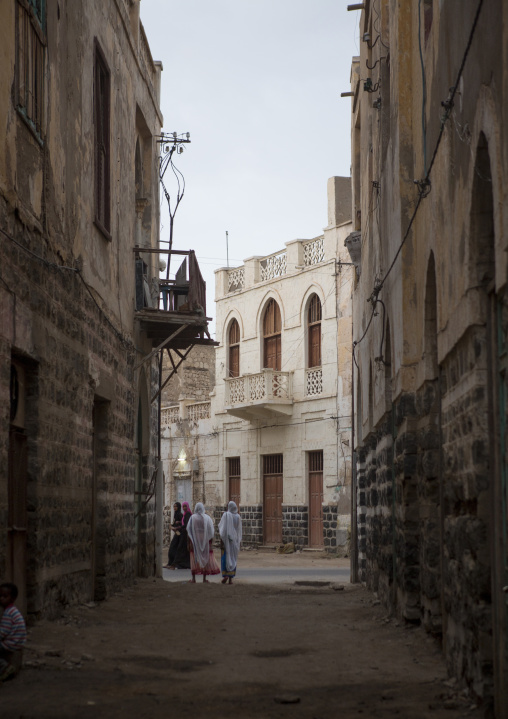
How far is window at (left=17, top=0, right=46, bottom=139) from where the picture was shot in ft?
28.5

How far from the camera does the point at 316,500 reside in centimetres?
2906

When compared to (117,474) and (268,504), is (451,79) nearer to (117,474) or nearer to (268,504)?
(117,474)

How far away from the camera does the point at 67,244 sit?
1043cm

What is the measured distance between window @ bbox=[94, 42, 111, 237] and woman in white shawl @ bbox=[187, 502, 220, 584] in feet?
22.4

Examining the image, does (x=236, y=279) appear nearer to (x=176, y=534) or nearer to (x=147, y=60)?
(x=176, y=534)

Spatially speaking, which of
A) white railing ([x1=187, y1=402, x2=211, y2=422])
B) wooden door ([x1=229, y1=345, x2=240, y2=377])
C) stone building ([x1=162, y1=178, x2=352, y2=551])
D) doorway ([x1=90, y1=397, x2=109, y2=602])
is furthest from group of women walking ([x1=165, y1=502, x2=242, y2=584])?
white railing ([x1=187, y1=402, x2=211, y2=422])

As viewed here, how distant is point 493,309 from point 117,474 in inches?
343

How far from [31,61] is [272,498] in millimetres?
23029

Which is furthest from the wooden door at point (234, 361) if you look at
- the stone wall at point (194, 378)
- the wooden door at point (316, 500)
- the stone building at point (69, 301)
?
the stone building at point (69, 301)

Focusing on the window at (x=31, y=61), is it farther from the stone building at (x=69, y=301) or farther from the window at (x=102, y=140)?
the window at (x=102, y=140)

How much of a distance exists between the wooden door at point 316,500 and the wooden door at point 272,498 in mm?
1531

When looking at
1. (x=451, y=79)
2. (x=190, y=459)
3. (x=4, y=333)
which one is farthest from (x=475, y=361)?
→ (x=190, y=459)

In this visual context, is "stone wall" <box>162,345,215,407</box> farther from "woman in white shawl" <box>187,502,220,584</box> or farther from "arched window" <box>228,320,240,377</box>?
"woman in white shawl" <box>187,502,220,584</box>

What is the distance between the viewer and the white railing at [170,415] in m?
35.1
